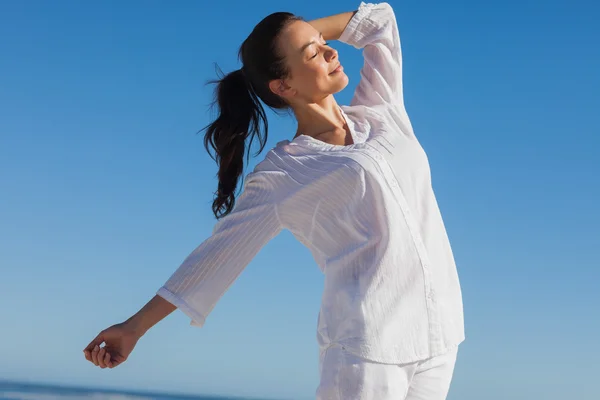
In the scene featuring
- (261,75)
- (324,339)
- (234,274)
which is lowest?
(324,339)

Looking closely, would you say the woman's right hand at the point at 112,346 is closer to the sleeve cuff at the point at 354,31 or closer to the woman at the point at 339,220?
the woman at the point at 339,220

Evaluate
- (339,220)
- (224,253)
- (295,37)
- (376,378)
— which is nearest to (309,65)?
(295,37)

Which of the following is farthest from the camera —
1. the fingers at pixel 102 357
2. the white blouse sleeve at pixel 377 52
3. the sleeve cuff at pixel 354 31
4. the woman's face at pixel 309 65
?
the sleeve cuff at pixel 354 31

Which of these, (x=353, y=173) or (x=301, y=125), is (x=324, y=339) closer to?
(x=353, y=173)

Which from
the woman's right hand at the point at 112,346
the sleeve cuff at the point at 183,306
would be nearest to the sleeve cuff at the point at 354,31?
the sleeve cuff at the point at 183,306

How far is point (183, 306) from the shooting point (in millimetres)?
2316

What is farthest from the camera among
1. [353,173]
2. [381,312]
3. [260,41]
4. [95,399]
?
[95,399]

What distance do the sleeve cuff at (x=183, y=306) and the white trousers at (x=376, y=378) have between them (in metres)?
0.38

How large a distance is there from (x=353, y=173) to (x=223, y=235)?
43 centimetres

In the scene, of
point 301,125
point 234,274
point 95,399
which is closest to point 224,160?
point 301,125

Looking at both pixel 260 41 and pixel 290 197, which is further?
pixel 260 41

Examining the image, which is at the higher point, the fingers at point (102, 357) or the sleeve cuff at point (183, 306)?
the sleeve cuff at point (183, 306)

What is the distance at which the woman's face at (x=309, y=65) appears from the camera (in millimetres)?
2533

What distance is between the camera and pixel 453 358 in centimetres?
225
